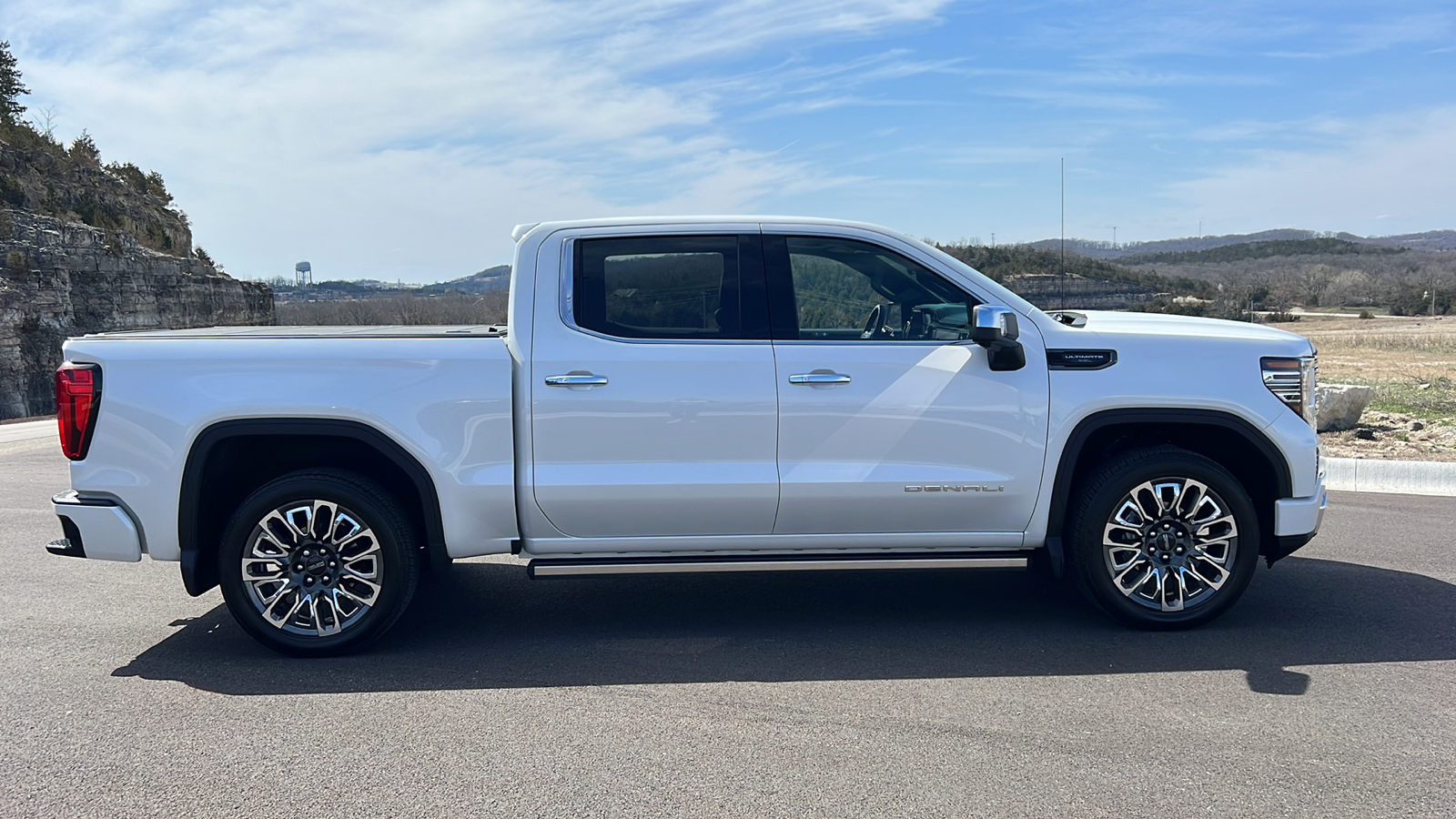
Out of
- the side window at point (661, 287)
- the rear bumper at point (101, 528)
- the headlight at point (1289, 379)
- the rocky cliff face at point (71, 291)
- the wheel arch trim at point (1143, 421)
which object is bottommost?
the rear bumper at point (101, 528)

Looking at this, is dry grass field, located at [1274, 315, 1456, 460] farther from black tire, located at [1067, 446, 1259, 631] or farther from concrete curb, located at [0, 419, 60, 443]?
concrete curb, located at [0, 419, 60, 443]

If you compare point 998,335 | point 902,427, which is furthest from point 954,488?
point 998,335

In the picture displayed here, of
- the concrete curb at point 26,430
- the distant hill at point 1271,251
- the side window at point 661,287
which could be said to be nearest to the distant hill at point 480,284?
the side window at point 661,287

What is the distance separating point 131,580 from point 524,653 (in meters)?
2.95

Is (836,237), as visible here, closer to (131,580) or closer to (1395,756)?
(1395,756)

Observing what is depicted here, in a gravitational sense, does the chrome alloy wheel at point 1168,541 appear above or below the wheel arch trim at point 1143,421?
below

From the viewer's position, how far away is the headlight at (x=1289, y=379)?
17.1 feet

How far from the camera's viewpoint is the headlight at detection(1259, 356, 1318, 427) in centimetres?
520

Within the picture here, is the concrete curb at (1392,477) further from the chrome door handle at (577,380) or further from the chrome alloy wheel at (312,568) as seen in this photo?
the chrome alloy wheel at (312,568)

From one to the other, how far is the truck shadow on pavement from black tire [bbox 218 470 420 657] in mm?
155

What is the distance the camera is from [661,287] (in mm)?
5219

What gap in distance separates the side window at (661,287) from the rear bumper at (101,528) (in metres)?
2.26

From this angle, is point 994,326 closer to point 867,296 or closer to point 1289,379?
point 867,296

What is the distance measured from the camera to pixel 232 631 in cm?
554
